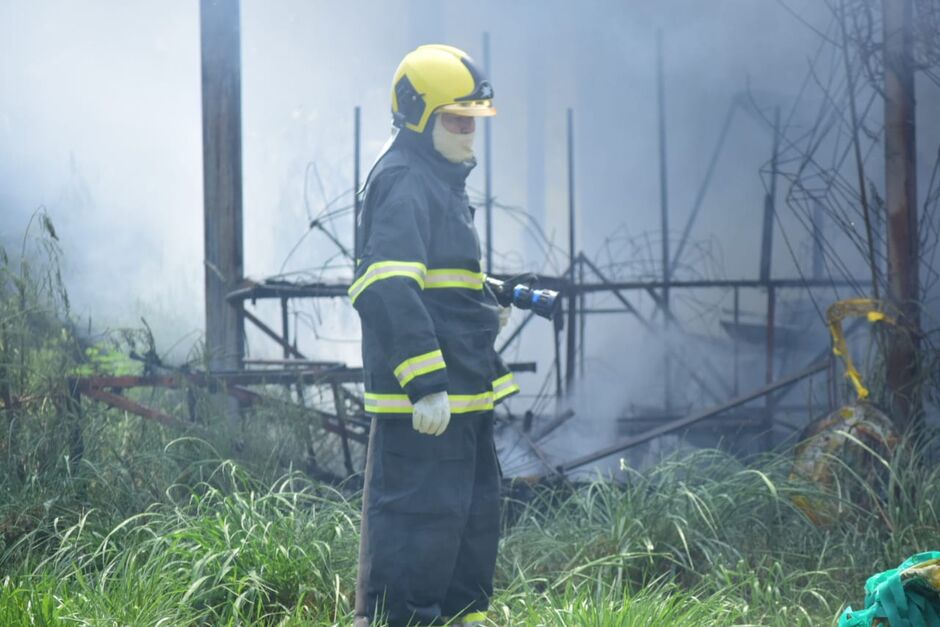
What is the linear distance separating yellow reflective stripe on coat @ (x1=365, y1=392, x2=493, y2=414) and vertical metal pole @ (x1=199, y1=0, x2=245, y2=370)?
2938 mm

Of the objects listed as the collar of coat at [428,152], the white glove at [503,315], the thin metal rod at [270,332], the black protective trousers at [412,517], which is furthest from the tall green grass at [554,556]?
the thin metal rod at [270,332]

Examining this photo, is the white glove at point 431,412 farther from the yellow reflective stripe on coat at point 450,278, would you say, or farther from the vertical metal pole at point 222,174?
the vertical metal pole at point 222,174

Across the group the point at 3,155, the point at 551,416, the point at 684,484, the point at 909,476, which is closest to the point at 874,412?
the point at 909,476

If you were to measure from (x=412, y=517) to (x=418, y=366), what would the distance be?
1.78 feet

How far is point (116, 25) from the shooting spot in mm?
9273

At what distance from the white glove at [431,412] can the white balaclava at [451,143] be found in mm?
857

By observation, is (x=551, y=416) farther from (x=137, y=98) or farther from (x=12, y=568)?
(x=137, y=98)

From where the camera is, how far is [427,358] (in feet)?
11.0

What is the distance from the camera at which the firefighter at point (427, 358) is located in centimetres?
344

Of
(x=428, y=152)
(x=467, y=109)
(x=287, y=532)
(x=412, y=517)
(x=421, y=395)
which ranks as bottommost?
(x=287, y=532)

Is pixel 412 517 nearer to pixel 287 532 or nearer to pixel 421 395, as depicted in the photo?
pixel 421 395

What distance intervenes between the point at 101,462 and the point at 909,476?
3.52m

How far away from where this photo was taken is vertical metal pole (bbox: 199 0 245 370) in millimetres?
6336

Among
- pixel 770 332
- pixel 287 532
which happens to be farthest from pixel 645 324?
pixel 287 532
